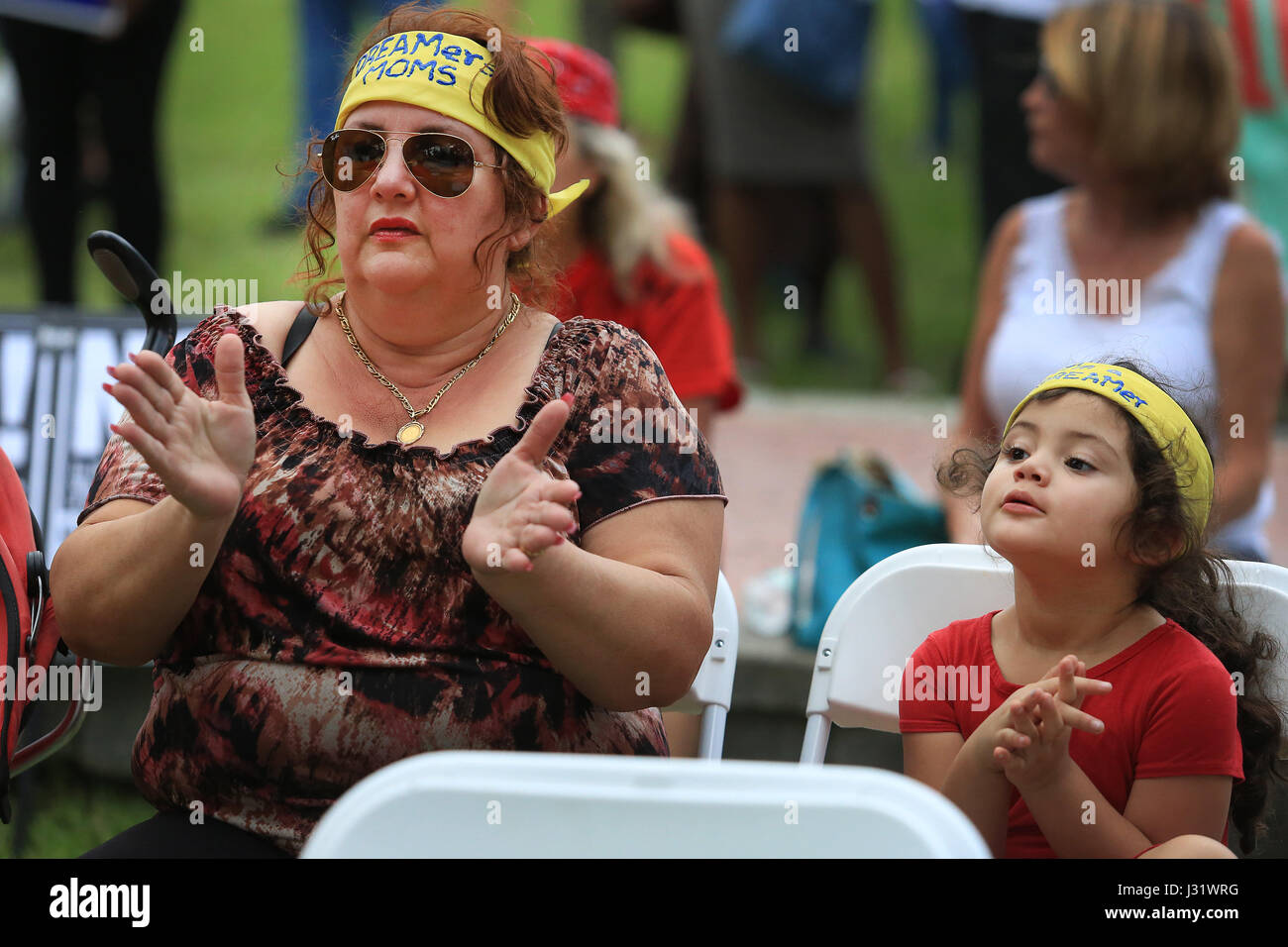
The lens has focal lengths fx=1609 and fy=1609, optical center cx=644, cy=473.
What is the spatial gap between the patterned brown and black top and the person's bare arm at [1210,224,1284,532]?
1.54 meters

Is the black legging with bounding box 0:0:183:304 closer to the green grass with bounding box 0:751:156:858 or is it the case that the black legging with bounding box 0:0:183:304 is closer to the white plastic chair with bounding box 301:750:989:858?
the green grass with bounding box 0:751:156:858

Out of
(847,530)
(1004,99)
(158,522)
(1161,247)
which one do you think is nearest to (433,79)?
(158,522)

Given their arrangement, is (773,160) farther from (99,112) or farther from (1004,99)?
(99,112)

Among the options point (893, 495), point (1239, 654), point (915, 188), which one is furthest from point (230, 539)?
point (915, 188)

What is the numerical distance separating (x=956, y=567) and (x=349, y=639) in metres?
0.94

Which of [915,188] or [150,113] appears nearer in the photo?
[150,113]

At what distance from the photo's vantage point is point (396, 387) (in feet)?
7.60

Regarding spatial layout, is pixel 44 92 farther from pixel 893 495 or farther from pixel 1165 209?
pixel 1165 209

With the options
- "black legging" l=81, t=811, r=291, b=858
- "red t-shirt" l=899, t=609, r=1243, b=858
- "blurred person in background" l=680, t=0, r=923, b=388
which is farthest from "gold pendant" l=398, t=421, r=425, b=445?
"blurred person in background" l=680, t=0, r=923, b=388

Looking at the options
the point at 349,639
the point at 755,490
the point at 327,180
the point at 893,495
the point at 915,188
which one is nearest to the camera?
the point at 349,639

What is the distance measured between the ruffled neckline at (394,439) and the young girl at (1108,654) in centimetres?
64

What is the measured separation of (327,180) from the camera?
92.2 inches

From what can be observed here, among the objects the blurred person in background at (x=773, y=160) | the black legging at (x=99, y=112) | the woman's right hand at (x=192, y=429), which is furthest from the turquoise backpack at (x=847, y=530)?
the blurred person in background at (x=773, y=160)
